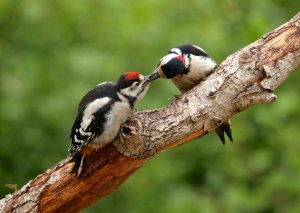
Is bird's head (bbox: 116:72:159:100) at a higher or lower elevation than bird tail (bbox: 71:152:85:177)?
higher

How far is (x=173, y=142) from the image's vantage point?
4.03 metres

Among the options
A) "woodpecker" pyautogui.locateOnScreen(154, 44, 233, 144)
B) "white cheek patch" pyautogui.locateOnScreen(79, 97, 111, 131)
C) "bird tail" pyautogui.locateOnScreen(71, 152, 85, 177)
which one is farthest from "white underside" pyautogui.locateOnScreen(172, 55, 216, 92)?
"bird tail" pyautogui.locateOnScreen(71, 152, 85, 177)

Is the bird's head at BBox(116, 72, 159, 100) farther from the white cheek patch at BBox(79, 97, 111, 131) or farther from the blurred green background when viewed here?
the blurred green background

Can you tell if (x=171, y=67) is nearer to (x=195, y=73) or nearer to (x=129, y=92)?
(x=195, y=73)

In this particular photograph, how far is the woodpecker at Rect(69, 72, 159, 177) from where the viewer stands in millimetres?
3998

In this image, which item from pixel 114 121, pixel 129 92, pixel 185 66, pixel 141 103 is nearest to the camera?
pixel 114 121

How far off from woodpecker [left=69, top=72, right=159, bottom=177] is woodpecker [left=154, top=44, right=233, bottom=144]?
0.36 ft

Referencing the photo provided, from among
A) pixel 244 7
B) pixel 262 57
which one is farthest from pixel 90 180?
pixel 244 7

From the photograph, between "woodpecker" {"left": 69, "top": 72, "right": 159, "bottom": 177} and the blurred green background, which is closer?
"woodpecker" {"left": 69, "top": 72, "right": 159, "bottom": 177}

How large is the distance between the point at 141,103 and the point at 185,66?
182 centimetres

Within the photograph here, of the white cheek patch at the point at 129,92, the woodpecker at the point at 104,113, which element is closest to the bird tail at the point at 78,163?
the woodpecker at the point at 104,113

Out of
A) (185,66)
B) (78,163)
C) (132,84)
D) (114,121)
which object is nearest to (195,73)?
(185,66)

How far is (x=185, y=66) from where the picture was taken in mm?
4227

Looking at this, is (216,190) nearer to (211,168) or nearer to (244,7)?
(211,168)
